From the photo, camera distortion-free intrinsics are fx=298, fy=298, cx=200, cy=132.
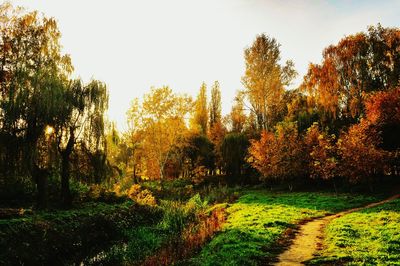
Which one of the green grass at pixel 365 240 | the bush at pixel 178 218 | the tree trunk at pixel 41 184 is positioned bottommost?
the bush at pixel 178 218

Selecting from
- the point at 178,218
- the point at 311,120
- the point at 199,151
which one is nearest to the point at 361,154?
the point at 311,120

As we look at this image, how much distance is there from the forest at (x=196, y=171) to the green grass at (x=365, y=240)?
6 centimetres

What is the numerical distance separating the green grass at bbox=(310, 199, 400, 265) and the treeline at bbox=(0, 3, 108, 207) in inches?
538

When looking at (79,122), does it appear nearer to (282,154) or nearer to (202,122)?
(282,154)

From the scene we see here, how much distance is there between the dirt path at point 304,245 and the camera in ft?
29.7

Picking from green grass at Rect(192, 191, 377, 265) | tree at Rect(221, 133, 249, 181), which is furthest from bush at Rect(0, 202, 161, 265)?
tree at Rect(221, 133, 249, 181)

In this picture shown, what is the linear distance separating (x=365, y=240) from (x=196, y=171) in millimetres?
28670

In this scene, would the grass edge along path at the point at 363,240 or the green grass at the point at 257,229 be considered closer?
the grass edge along path at the point at 363,240

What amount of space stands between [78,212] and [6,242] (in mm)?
5319

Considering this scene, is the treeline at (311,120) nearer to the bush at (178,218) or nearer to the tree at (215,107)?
the bush at (178,218)

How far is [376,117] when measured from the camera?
24.1m

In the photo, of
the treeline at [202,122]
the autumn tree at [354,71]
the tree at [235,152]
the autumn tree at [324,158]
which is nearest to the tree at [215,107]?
the treeline at [202,122]

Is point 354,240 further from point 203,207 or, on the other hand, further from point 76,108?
point 76,108

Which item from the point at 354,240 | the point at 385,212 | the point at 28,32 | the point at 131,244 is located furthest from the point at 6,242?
the point at 385,212
